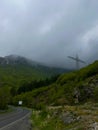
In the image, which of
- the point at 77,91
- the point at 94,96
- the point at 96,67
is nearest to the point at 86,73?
the point at 96,67

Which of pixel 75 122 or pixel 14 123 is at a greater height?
pixel 14 123

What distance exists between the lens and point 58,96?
177 metres

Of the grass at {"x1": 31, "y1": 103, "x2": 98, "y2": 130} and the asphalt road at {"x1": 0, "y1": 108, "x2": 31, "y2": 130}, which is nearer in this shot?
the grass at {"x1": 31, "y1": 103, "x2": 98, "y2": 130}

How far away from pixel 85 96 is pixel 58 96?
129 ft

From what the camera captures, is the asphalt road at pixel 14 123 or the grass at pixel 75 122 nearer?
the grass at pixel 75 122

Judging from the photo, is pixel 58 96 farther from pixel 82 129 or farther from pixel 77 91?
pixel 82 129

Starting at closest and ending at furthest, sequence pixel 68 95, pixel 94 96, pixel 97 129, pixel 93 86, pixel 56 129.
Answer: pixel 97 129 < pixel 56 129 < pixel 94 96 < pixel 93 86 < pixel 68 95

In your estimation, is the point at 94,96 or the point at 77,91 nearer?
the point at 94,96

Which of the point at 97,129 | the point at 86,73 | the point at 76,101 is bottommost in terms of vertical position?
the point at 97,129

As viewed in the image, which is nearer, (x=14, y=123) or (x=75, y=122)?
(x=75, y=122)

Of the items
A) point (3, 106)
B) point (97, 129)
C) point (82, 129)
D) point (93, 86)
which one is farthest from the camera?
point (3, 106)

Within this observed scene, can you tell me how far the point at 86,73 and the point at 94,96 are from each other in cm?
5530

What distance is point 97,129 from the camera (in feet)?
69.4

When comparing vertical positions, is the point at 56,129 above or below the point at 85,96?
below
